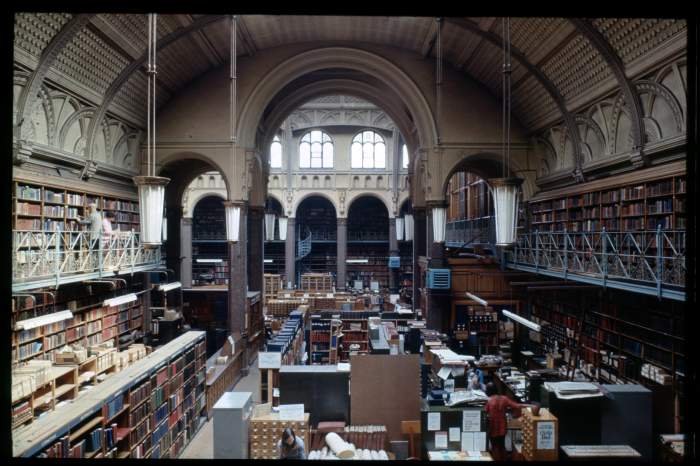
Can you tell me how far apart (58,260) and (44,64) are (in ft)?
10.9

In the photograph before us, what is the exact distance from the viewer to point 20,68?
7.78m

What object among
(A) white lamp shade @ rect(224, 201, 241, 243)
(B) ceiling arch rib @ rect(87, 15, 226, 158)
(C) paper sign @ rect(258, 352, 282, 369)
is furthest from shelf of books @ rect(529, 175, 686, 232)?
(B) ceiling arch rib @ rect(87, 15, 226, 158)

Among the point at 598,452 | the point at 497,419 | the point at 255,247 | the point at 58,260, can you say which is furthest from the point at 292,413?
the point at 255,247

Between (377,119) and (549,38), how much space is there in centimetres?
1565

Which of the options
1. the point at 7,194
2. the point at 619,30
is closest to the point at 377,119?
the point at 619,30

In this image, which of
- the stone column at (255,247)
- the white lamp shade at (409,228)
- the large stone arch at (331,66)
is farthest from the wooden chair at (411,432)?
the white lamp shade at (409,228)

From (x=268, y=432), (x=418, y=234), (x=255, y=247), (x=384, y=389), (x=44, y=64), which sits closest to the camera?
(x=268, y=432)

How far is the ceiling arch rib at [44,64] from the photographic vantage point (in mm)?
7981

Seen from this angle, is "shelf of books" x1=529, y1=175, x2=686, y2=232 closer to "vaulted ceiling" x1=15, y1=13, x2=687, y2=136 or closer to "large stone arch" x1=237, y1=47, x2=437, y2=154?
"vaulted ceiling" x1=15, y1=13, x2=687, y2=136

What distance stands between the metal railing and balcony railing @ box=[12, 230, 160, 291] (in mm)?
8788

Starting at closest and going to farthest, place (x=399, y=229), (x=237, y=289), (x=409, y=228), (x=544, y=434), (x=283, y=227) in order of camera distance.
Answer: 1. (x=544, y=434)
2. (x=237, y=289)
3. (x=409, y=228)
4. (x=399, y=229)
5. (x=283, y=227)

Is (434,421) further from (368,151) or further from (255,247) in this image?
(368,151)

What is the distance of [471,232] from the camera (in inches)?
719

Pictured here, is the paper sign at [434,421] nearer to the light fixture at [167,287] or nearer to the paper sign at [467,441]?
the paper sign at [467,441]
